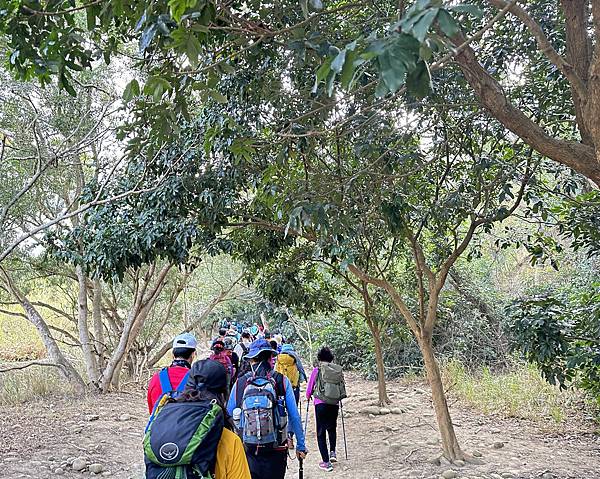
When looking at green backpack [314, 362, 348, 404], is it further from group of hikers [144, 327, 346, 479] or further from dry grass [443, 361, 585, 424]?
dry grass [443, 361, 585, 424]

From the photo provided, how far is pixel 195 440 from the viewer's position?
107 inches

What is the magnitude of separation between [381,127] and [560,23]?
210 centimetres

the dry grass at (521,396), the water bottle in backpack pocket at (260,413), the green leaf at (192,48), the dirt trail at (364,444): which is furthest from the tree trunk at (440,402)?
the green leaf at (192,48)

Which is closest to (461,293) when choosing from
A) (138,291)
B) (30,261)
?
(138,291)

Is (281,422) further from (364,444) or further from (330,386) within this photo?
(364,444)

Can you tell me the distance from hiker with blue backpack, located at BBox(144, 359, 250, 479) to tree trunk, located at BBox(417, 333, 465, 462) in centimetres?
472

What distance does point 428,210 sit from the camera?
6.86 m

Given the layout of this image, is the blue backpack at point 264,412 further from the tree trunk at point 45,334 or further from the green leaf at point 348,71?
the tree trunk at point 45,334

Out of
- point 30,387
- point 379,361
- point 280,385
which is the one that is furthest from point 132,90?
point 30,387

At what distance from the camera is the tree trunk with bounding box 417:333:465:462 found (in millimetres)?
7129

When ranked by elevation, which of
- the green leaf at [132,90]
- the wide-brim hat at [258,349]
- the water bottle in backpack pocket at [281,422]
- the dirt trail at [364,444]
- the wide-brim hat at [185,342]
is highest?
the green leaf at [132,90]

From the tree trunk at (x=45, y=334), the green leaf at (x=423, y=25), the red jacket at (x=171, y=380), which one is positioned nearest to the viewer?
the green leaf at (x=423, y=25)

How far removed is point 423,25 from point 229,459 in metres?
2.23

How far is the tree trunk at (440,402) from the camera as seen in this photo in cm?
713
